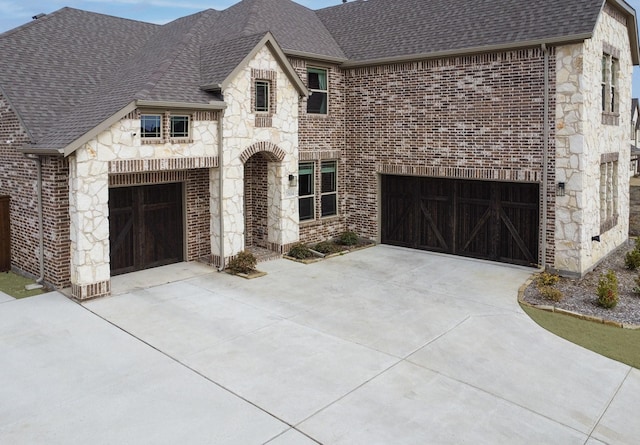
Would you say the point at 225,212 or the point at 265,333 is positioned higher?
the point at 225,212

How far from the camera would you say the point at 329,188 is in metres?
18.4

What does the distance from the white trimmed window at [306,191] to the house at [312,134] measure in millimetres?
63

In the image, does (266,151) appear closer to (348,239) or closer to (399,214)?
(348,239)

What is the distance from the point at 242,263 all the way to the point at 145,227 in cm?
283

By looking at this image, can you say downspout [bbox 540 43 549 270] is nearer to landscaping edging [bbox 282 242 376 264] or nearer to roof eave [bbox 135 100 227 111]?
landscaping edging [bbox 282 242 376 264]

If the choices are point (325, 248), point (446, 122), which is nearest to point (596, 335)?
point (446, 122)

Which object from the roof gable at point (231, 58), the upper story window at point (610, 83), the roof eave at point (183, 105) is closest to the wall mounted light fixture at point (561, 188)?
the upper story window at point (610, 83)

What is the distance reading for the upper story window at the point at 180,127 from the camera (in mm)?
13141

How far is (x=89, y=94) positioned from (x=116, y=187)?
2869mm

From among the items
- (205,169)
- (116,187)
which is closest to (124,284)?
(116,187)

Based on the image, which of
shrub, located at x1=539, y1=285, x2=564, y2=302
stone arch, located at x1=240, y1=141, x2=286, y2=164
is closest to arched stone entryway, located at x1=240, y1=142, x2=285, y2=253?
stone arch, located at x1=240, y1=141, x2=286, y2=164

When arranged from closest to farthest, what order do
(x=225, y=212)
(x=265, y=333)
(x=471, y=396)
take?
(x=471, y=396) → (x=265, y=333) → (x=225, y=212)

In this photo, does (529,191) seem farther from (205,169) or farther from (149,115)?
(149,115)

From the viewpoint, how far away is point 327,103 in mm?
17906
